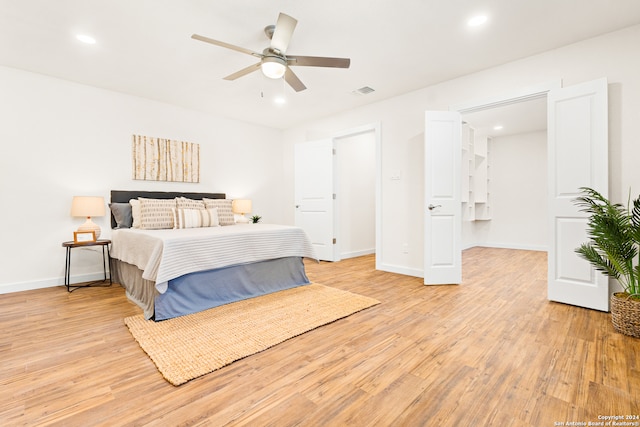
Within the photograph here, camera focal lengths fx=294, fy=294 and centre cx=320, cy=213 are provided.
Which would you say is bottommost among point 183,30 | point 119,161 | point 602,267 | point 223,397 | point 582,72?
point 223,397

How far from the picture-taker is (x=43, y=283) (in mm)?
3645

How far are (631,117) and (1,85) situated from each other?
655 cm

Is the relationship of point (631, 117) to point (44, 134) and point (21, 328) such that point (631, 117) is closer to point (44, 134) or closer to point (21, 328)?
point (21, 328)

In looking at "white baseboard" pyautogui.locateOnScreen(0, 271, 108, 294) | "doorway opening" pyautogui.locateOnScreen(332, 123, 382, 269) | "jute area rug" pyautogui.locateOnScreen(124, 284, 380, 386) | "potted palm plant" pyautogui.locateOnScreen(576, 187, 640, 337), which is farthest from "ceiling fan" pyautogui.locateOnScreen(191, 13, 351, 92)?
"white baseboard" pyautogui.locateOnScreen(0, 271, 108, 294)

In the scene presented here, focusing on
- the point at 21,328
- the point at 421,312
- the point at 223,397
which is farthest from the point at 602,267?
the point at 21,328

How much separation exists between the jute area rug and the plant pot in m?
1.87

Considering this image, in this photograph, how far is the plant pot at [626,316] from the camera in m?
2.19

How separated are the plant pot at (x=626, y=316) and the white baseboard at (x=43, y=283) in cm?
558

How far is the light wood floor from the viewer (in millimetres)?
1393

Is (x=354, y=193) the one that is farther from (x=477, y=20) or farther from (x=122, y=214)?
(x=122, y=214)

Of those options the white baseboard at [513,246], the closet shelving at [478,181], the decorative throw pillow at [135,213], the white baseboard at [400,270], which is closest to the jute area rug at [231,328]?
the white baseboard at [400,270]

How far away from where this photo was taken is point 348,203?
5707 millimetres

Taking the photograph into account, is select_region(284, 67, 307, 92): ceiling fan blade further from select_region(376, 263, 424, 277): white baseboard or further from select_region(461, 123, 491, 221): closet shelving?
select_region(461, 123, 491, 221): closet shelving

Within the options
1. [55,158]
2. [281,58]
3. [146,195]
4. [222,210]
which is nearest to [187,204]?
[222,210]
